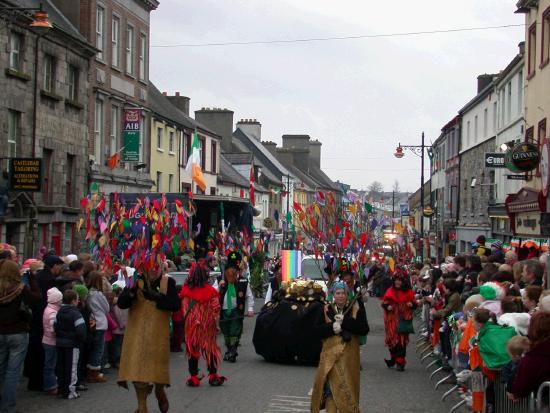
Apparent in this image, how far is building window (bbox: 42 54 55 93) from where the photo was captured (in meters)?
26.8

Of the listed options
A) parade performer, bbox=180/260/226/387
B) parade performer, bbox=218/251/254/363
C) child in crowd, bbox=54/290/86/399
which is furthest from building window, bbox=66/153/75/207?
child in crowd, bbox=54/290/86/399

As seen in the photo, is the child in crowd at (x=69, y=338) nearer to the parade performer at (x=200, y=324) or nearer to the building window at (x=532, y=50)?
the parade performer at (x=200, y=324)

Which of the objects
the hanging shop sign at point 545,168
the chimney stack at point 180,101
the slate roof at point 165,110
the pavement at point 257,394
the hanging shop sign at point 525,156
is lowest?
the pavement at point 257,394

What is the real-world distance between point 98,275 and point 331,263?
3438 mm

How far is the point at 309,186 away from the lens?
8675 centimetres

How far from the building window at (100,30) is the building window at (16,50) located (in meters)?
6.78

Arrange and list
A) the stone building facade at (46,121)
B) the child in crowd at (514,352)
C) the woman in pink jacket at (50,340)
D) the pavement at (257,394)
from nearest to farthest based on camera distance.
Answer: the child in crowd at (514,352), the pavement at (257,394), the woman in pink jacket at (50,340), the stone building facade at (46,121)

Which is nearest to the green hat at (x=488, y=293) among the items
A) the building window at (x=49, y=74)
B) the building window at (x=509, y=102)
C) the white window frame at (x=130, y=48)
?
the building window at (x=49, y=74)

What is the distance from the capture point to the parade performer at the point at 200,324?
12.6 m

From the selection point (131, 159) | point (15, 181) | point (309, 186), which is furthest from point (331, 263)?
point (309, 186)

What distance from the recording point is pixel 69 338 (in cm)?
1151

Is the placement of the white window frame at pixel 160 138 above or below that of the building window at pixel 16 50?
below

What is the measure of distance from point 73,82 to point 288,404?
20.3 meters

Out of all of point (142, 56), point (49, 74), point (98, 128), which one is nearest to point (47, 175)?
point (49, 74)
